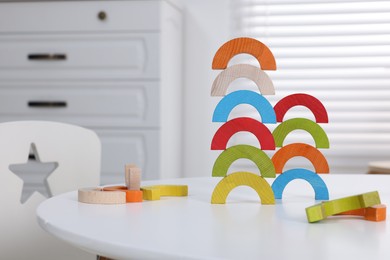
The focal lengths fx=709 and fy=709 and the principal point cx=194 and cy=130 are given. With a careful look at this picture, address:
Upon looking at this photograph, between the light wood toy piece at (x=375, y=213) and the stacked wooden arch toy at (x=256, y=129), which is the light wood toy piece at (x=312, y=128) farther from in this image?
the light wood toy piece at (x=375, y=213)

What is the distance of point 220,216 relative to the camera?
106 cm

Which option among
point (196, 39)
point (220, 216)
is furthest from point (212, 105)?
point (220, 216)

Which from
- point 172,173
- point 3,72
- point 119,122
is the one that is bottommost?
point 172,173

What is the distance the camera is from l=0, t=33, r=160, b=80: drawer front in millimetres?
2795

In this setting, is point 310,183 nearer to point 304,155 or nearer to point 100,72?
point 304,155

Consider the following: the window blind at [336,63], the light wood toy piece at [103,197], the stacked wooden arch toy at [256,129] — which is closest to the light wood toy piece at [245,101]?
the stacked wooden arch toy at [256,129]

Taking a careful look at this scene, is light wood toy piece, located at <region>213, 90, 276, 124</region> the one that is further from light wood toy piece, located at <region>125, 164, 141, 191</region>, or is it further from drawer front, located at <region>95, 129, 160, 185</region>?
drawer front, located at <region>95, 129, 160, 185</region>

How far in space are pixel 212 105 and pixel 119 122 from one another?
0.51 meters

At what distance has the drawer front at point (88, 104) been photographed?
110 inches

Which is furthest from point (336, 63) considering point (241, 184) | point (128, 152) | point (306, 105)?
point (241, 184)

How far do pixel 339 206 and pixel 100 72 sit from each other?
1.93 metres

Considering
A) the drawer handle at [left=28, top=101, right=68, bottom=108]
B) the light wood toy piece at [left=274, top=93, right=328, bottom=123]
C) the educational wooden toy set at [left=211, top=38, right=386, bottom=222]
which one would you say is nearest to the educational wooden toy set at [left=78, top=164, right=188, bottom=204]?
the educational wooden toy set at [left=211, top=38, right=386, bottom=222]

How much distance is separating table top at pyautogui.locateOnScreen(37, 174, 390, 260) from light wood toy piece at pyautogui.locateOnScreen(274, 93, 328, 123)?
0.48ft

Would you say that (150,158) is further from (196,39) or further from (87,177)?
(87,177)
